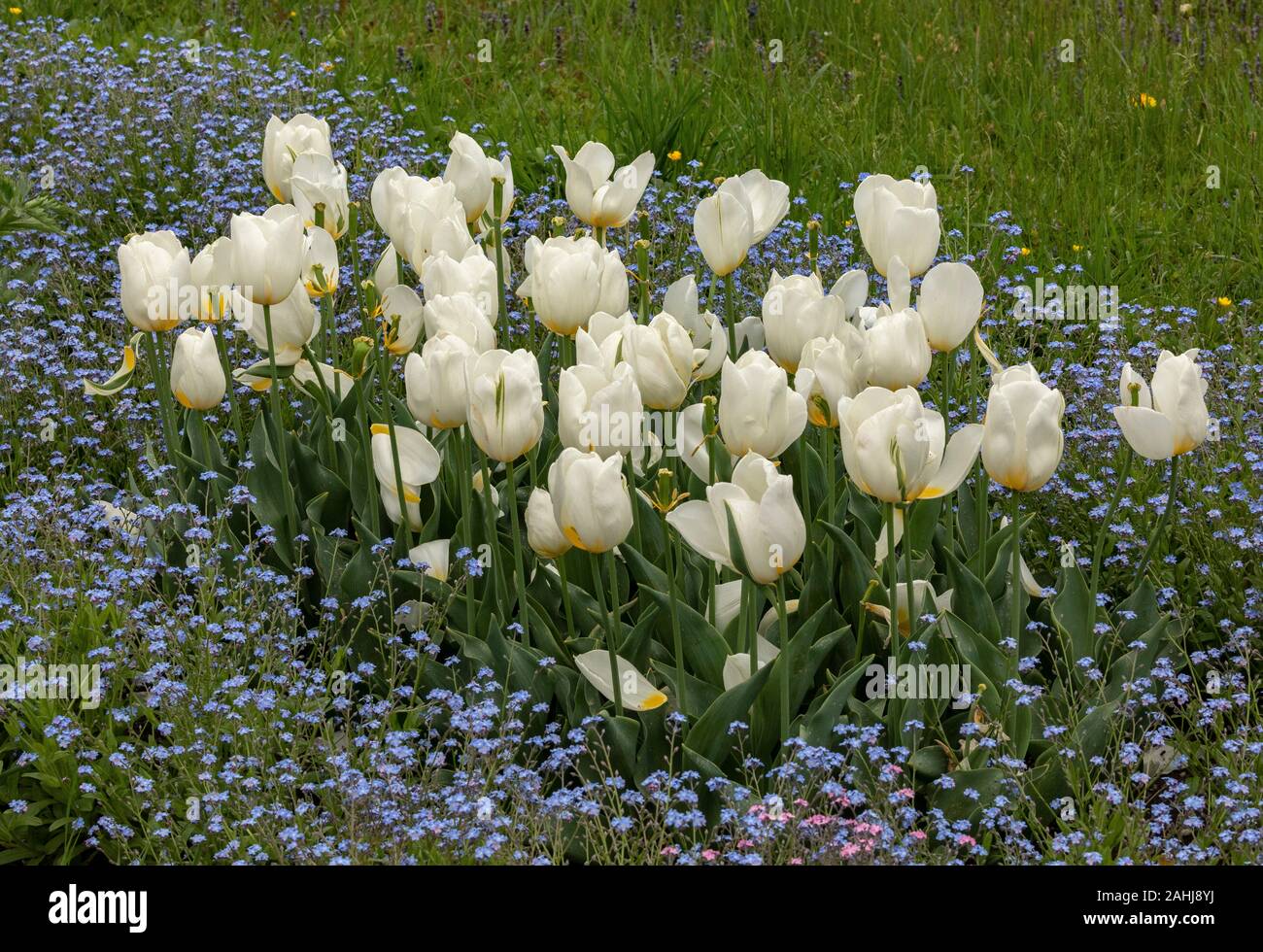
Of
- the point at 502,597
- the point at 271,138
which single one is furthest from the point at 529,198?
the point at 502,597

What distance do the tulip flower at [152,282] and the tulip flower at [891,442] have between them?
149cm

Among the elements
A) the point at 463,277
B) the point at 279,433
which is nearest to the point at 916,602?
the point at 463,277

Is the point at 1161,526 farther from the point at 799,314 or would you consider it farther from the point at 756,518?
the point at 756,518

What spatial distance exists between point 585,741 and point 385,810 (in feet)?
1.25

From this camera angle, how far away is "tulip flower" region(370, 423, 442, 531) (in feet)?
10.2

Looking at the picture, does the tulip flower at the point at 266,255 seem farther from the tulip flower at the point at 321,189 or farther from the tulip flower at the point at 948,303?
the tulip flower at the point at 948,303

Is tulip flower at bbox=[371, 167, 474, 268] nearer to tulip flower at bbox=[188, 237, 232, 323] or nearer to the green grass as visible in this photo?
tulip flower at bbox=[188, 237, 232, 323]

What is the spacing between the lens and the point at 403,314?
3.28 m

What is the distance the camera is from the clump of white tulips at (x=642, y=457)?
2.52m

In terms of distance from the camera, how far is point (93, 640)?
292 cm

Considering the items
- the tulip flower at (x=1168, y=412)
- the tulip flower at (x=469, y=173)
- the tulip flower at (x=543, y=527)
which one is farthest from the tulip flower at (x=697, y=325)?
the tulip flower at (x=1168, y=412)

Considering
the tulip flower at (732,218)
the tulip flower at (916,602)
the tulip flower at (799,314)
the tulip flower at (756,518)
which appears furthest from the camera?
the tulip flower at (732,218)

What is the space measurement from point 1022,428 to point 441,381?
1.04 meters
